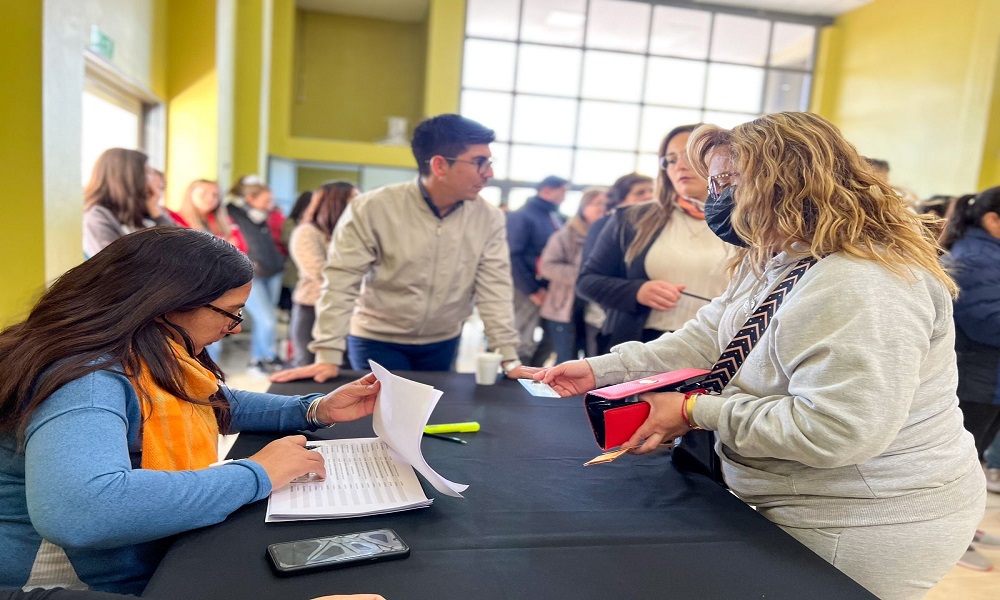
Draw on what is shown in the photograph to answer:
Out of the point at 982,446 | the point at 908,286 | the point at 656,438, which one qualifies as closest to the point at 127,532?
the point at 656,438

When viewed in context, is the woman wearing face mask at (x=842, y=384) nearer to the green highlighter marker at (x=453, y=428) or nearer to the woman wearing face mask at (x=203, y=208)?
the green highlighter marker at (x=453, y=428)

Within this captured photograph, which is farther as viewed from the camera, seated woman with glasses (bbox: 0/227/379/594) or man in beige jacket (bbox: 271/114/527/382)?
man in beige jacket (bbox: 271/114/527/382)

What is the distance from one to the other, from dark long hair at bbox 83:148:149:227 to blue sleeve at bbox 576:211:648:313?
82.3 inches

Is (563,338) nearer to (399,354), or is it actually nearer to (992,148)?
(399,354)

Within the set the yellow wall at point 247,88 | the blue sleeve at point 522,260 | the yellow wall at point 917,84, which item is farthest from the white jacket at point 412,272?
the yellow wall at point 917,84

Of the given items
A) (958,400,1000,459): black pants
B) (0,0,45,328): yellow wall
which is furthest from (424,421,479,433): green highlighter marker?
(958,400,1000,459): black pants

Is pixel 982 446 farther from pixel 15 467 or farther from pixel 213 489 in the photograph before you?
pixel 15 467

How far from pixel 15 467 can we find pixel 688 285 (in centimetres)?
181

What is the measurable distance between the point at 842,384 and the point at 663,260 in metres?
1.32

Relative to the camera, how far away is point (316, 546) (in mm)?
885

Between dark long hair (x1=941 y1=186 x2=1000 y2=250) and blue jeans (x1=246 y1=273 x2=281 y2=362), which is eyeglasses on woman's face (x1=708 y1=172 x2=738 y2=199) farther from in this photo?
blue jeans (x1=246 y1=273 x2=281 y2=362)

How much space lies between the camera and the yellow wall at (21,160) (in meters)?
2.20

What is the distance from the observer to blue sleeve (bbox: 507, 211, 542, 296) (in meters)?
4.00

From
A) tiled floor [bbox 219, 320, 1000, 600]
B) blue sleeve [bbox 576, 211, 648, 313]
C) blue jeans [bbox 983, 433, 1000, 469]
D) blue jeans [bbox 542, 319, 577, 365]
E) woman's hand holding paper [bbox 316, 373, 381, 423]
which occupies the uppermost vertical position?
blue sleeve [bbox 576, 211, 648, 313]
